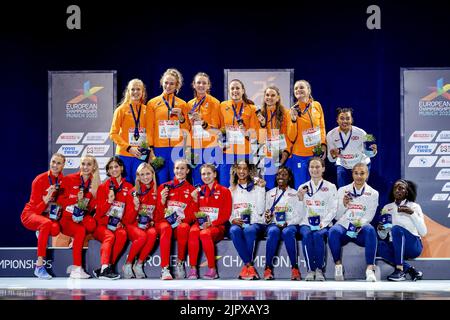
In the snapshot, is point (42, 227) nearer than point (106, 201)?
Yes

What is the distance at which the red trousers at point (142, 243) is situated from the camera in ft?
22.7

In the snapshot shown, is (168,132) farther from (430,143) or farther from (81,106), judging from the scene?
(430,143)

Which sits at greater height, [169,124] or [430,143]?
[169,124]

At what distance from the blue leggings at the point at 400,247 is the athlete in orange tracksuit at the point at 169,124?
7.21ft

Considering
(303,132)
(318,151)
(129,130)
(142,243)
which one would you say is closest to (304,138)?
(303,132)

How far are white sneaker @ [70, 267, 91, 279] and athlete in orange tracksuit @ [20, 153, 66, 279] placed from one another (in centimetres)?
21

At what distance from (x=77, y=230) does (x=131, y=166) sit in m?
0.88

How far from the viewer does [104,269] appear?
6.84 m

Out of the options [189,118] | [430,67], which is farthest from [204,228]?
[430,67]

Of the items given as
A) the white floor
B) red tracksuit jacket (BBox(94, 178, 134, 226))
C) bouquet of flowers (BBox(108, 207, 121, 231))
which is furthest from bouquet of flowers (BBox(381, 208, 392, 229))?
bouquet of flowers (BBox(108, 207, 121, 231))

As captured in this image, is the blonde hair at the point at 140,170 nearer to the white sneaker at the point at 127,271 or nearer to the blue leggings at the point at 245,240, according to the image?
the white sneaker at the point at 127,271

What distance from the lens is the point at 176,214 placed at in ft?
23.1

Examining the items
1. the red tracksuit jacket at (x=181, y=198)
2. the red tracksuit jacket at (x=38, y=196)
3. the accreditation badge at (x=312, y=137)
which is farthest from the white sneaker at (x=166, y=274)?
the accreditation badge at (x=312, y=137)

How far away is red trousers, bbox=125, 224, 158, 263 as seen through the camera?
6.91 metres
